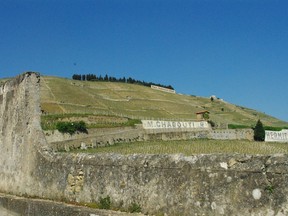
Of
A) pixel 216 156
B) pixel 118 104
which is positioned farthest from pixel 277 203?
pixel 118 104

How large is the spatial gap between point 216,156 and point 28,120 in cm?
828

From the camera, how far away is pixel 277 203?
5844mm

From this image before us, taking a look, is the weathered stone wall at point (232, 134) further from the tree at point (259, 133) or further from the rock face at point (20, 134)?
the rock face at point (20, 134)

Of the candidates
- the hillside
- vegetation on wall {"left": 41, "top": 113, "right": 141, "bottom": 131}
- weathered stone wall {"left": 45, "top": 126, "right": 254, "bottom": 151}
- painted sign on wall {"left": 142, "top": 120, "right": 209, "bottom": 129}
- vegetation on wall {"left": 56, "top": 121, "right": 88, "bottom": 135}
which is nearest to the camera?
weathered stone wall {"left": 45, "top": 126, "right": 254, "bottom": 151}

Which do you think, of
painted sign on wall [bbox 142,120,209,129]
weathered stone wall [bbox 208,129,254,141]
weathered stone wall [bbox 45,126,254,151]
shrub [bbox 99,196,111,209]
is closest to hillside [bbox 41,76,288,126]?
painted sign on wall [bbox 142,120,209,129]

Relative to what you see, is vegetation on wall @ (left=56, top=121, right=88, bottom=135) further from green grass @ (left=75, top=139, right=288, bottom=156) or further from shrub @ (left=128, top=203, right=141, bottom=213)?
shrub @ (left=128, top=203, right=141, bottom=213)

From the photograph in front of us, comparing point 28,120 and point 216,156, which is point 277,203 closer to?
point 216,156

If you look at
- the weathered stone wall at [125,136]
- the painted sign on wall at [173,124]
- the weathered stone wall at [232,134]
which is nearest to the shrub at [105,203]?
the weathered stone wall at [125,136]

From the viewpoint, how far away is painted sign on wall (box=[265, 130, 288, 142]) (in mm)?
73938

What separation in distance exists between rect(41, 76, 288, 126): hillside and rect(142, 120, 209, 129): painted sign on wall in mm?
12387

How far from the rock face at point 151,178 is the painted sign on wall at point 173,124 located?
57.2m

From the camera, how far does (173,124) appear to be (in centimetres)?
7781

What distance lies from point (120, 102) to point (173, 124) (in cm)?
4566

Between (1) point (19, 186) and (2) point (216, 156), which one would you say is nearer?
(2) point (216, 156)
